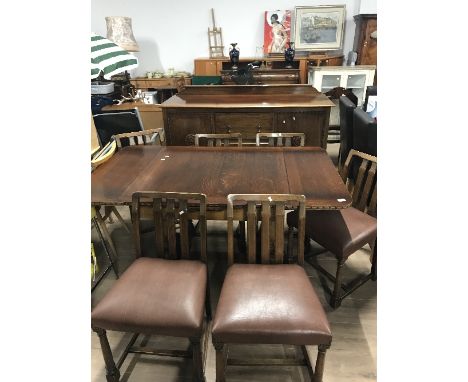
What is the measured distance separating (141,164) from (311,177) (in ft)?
3.53

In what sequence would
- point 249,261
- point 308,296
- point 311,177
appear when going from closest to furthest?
point 308,296
point 249,261
point 311,177

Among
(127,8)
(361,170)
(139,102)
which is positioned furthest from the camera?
(127,8)

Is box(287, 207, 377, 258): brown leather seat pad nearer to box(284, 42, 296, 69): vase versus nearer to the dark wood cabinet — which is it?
box(284, 42, 296, 69): vase

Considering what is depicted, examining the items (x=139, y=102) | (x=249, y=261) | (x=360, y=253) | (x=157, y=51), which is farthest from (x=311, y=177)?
(x=157, y=51)

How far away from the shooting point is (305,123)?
9.59 feet

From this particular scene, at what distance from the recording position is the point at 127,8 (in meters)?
5.20

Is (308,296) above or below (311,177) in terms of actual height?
below

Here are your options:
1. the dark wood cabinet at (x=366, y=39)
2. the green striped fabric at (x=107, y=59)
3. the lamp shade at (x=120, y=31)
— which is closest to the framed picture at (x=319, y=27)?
the dark wood cabinet at (x=366, y=39)

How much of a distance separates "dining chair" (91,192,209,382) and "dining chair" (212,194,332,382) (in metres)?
0.12

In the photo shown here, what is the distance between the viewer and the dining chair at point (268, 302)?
1.13 m

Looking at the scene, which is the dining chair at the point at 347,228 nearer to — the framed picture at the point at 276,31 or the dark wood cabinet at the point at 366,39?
the dark wood cabinet at the point at 366,39

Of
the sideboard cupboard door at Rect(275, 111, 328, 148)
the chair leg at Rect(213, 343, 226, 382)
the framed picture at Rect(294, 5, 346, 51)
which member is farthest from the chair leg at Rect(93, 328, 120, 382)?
the framed picture at Rect(294, 5, 346, 51)
